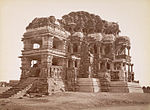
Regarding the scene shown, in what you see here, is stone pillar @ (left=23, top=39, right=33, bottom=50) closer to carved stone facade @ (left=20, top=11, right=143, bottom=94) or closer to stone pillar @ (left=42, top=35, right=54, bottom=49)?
carved stone facade @ (left=20, top=11, right=143, bottom=94)

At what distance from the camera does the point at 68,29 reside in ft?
152

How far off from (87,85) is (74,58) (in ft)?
17.3

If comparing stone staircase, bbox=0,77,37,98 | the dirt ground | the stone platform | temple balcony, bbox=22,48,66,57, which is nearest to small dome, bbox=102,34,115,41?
the stone platform

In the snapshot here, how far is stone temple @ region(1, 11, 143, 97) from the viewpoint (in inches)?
1364

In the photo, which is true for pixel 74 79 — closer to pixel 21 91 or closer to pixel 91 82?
pixel 91 82

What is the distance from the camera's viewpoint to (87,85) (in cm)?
3731

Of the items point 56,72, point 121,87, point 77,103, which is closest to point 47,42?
point 56,72

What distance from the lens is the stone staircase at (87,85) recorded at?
121 feet

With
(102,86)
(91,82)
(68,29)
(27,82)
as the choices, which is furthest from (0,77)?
(68,29)

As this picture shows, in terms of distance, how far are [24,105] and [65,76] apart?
50.5 feet

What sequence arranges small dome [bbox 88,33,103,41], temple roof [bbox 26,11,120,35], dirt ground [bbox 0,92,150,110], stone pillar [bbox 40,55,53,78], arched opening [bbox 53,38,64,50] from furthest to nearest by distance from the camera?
1. temple roof [bbox 26,11,120,35]
2. small dome [bbox 88,33,103,41]
3. arched opening [bbox 53,38,64,50]
4. stone pillar [bbox 40,55,53,78]
5. dirt ground [bbox 0,92,150,110]

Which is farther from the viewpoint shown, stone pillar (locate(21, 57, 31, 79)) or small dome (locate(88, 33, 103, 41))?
small dome (locate(88, 33, 103, 41))

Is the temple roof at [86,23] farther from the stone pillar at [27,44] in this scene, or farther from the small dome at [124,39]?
the stone pillar at [27,44]

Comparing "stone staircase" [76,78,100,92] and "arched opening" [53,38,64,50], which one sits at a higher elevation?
"arched opening" [53,38,64,50]
